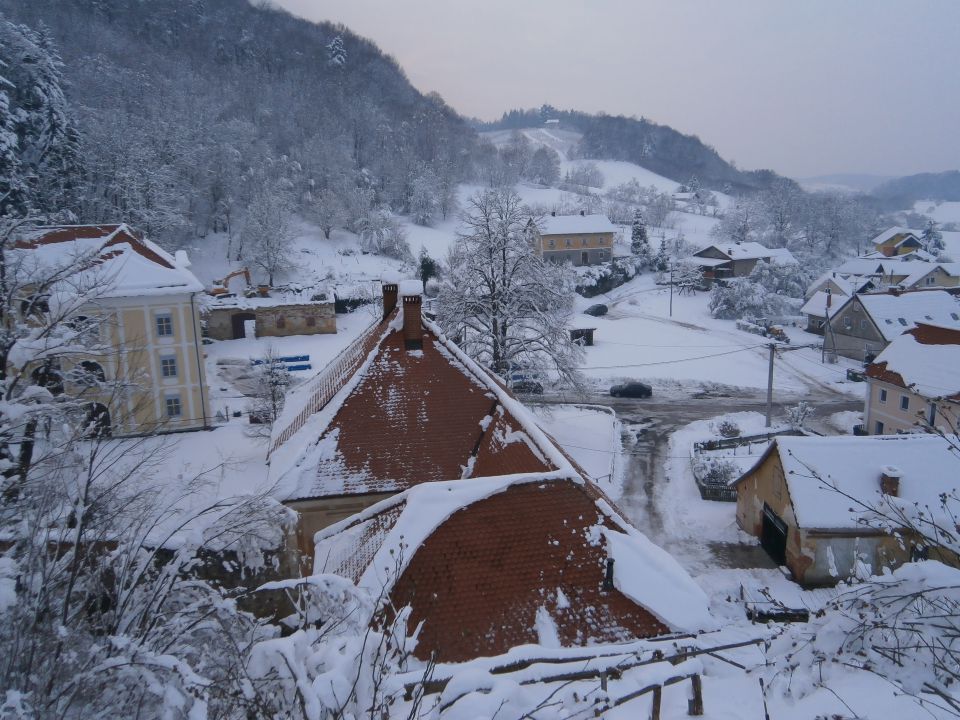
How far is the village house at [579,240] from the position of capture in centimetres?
6700

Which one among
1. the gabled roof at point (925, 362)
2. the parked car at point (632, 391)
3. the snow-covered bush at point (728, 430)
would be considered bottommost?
the snow-covered bush at point (728, 430)

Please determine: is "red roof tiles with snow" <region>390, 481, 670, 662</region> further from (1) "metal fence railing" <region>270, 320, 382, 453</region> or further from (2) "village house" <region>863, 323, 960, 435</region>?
(2) "village house" <region>863, 323, 960, 435</region>

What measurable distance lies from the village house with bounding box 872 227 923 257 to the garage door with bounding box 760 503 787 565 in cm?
7141

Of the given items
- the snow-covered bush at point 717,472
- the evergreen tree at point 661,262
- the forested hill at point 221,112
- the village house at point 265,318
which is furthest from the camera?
the evergreen tree at point 661,262

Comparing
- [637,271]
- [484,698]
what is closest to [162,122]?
[637,271]

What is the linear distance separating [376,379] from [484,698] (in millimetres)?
9375

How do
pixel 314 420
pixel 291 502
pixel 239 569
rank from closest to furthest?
pixel 239 569 → pixel 291 502 → pixel 314 420

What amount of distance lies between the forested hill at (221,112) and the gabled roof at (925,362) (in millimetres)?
45852

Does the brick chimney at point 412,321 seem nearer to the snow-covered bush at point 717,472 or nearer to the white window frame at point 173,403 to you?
the snow-covered bush at point 717,472

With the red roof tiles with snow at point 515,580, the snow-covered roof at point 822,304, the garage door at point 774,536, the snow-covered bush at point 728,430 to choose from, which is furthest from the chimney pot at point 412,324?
the snow-covered roof at point 822,304

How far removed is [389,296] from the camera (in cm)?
1549

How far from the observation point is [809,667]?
4.21 m

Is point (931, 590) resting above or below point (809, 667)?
above

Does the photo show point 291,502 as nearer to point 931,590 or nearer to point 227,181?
point 931,590
